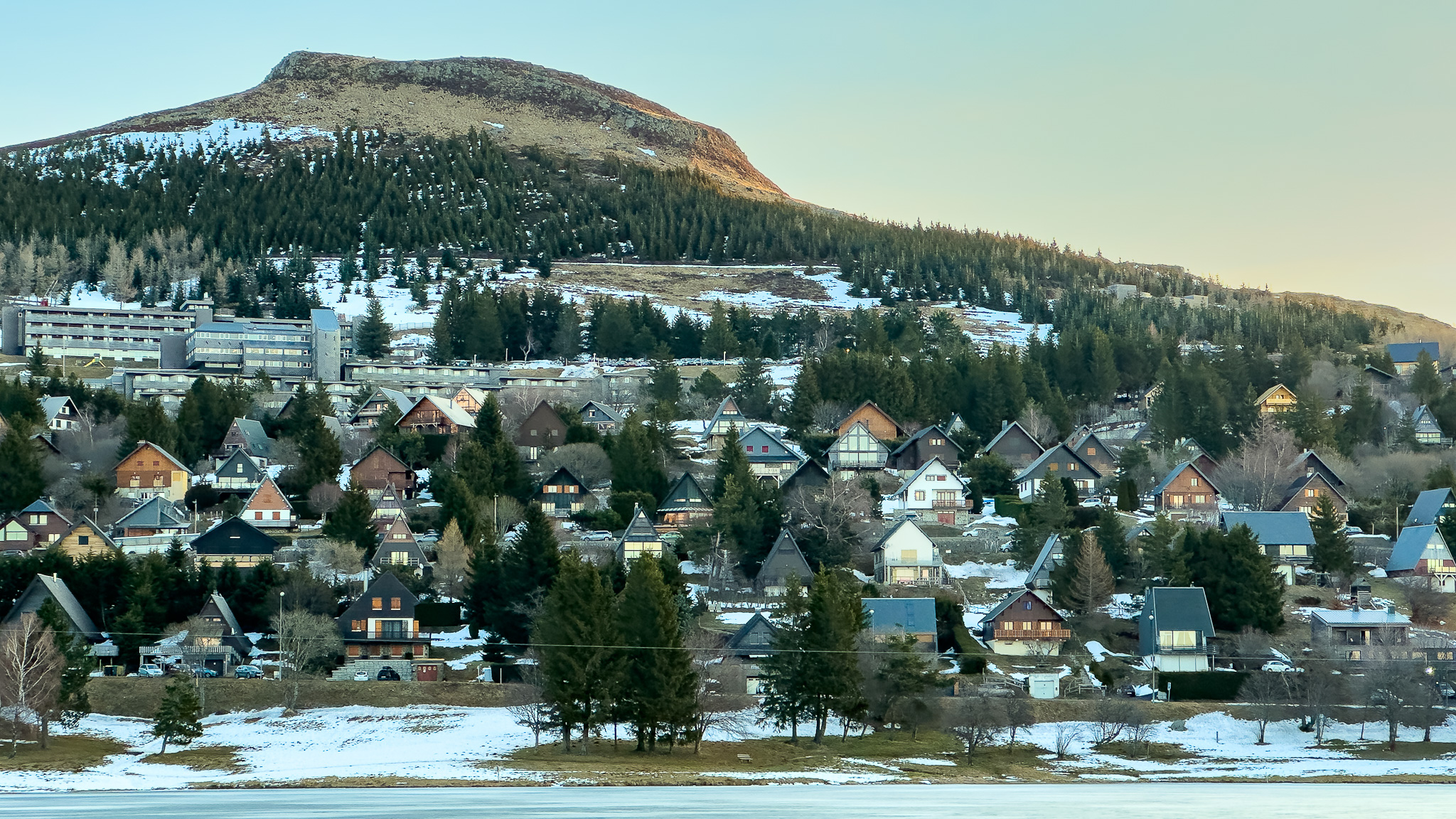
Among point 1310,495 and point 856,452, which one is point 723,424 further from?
point 1310,495

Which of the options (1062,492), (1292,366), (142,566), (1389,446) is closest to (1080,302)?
(1292,366)

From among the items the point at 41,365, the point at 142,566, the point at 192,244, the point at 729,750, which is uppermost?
the point at 192,244

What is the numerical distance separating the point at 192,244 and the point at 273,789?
14691cm

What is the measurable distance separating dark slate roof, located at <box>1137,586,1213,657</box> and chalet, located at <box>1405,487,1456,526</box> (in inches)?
761

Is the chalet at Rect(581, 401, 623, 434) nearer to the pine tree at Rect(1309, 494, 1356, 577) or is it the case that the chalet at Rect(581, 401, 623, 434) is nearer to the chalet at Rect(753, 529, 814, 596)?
the chalet at Rect(753, 529, 814, 596)

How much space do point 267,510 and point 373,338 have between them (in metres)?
58.8

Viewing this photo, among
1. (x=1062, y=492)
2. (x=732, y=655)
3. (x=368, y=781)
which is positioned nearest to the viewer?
(x=368, y=781)

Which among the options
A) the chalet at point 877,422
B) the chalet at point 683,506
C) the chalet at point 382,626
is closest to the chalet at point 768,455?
the chalet at point 877,422

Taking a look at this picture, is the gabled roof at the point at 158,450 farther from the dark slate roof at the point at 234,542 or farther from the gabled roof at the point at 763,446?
the gabled roof at the point at 763,446

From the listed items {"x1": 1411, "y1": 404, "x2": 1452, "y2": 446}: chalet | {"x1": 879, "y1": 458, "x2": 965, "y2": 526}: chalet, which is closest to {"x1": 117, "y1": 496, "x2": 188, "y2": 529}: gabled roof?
{"x1": 879, "y1": 458, "x2": 965, "y2": 526}: chalet

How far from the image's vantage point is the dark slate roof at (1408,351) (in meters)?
144

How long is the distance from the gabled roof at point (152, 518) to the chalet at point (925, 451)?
42.4 meters

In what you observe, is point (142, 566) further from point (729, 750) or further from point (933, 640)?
point (933, 640)

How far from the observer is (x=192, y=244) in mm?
182125
